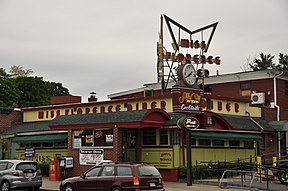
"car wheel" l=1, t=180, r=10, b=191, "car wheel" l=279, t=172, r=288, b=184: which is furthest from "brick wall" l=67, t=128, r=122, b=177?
"car wheel" l=279, t=172, r=288, b=184

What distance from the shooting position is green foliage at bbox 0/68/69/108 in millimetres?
68938

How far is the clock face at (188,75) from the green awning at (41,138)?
1051 centimetres

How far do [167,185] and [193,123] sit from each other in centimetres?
341

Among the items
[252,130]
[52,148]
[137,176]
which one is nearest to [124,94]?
[52,148]

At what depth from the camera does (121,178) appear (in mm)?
18641

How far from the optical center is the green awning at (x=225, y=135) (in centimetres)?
2820

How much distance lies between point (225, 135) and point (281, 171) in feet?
20.4

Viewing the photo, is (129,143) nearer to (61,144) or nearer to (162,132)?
(162,132)

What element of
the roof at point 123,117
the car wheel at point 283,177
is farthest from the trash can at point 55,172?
the car wheel at point 283,177

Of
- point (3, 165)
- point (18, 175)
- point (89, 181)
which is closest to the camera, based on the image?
point (89, 181)

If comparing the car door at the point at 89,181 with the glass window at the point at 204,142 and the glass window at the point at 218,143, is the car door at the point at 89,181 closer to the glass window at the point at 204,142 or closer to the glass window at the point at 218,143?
the glass window at the point at 204,142

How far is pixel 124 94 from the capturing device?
169ft

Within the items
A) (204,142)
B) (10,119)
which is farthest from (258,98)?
(10,119)

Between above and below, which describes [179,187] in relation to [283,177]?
below
